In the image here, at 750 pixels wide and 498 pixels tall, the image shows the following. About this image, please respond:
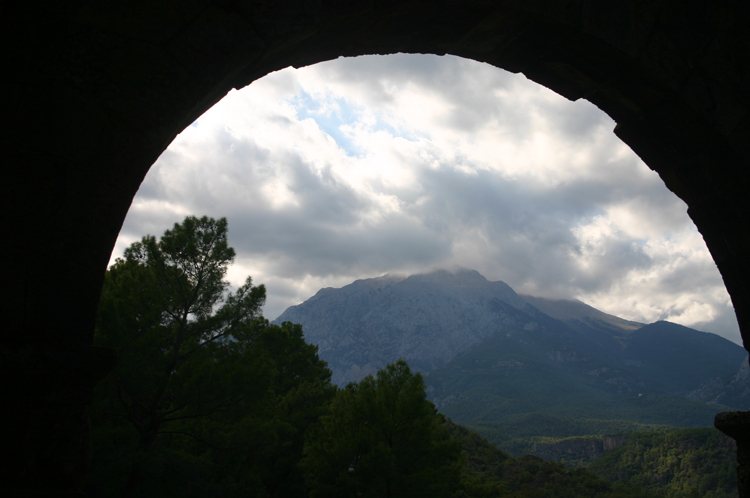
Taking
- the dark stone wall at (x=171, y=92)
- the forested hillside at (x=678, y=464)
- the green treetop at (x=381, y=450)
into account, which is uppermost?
the dark stone wall at (x=171, y=92)

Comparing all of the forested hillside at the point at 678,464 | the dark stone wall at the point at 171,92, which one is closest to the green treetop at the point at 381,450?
the dark stone wall at the point at 171,92

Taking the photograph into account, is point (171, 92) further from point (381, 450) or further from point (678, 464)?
point (678, 464)

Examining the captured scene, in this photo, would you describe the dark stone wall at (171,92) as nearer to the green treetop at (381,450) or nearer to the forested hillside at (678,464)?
→ the green treetop at (381,450)

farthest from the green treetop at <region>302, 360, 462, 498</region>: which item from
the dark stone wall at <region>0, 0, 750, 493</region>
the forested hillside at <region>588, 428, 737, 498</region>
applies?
the forested hillside at <region>588, 428, 737, 498</region>

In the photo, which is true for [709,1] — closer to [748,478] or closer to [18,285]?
[748,478]

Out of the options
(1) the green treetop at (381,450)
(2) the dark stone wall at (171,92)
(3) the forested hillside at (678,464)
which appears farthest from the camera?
(3) the forested hillside at (678,464)

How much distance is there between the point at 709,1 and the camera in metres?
2.66

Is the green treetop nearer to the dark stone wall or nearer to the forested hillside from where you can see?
the dark stone wall

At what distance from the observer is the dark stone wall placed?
5.27 feet

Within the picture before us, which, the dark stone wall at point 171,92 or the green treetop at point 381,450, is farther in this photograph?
the green treetop at point 381,450

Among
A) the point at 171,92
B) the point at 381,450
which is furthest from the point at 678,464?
the point at 171,92

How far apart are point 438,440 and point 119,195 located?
1455 centimetres

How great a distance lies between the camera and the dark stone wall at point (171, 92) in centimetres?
161

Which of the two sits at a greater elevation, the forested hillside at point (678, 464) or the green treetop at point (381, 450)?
the green treetop at point (381, 450)
